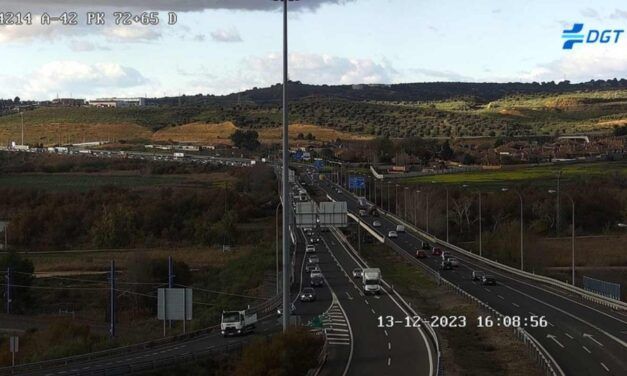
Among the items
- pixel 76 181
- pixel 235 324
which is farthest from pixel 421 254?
pixel 76 181

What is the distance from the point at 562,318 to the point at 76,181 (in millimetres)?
114475

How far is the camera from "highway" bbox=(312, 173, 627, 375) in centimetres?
3081

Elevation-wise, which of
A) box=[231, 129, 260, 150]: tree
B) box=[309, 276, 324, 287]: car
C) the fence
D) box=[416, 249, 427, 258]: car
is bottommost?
box=[416, 249, 427, 258]: car

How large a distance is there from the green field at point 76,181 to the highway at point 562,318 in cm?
7473

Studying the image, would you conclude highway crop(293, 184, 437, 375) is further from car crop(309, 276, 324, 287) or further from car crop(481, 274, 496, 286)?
car crop(481, 274, 496, 286)

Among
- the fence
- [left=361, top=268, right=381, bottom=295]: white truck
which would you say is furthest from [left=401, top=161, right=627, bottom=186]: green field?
[left=361, top=268, right=381, bottom=295]: white truck

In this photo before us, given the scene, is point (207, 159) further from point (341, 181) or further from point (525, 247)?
point (525, 247)

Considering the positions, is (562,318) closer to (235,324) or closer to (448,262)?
(235,324)

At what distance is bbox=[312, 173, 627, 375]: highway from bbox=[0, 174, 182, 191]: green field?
74.7m

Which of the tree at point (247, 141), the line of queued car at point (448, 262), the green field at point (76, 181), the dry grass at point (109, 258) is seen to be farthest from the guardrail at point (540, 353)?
the tree at point (247, 141)

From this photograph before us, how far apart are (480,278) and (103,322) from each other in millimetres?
26091

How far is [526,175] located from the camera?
439ft

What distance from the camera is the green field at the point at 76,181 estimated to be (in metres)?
133

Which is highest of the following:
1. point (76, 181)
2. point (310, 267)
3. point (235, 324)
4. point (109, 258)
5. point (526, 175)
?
point (526, 175)
